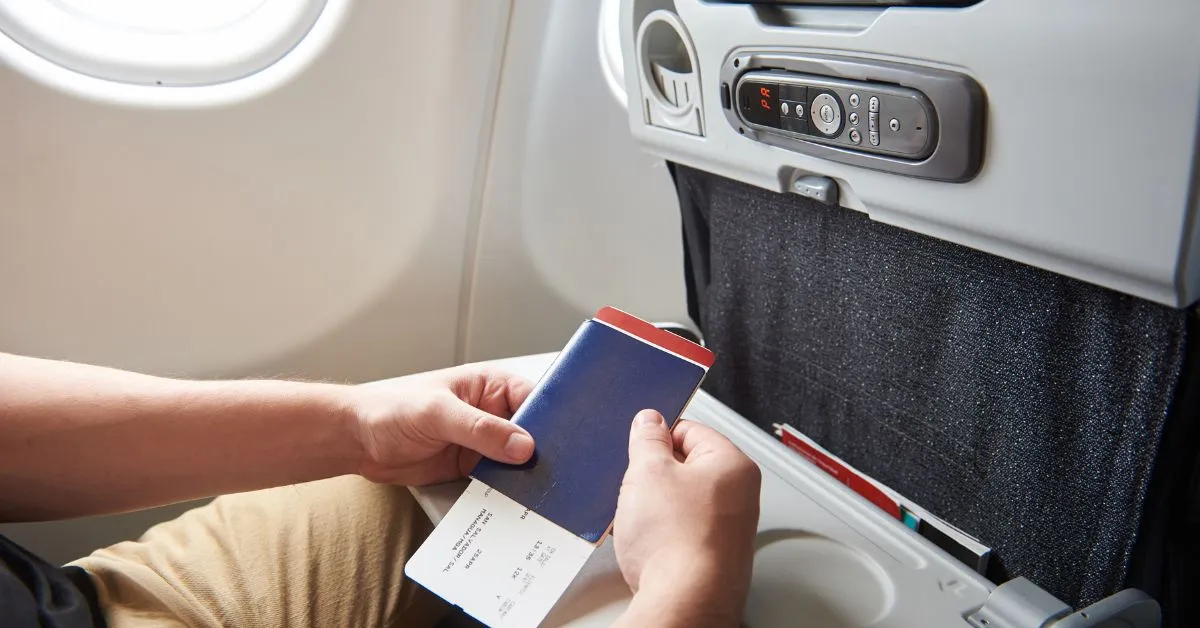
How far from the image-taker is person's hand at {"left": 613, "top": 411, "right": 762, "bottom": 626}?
0.61m

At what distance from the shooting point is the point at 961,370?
0.77m

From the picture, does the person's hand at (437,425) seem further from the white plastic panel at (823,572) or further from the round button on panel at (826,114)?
the round button on panel at (826,114)

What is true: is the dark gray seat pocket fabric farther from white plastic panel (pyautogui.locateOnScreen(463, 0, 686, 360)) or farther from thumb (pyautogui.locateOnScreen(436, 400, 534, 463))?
white plastic panel (pyautogui.locateOnScreen(463, 0, 686, 360))

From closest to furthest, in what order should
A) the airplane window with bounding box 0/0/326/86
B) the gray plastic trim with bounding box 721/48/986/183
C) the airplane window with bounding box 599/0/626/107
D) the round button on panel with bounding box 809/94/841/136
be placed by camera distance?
the gray plastic trim with bounding box 721/48/986/183
the round button on panel with bounding box 809/94/841/136
the airplane window with bounding box 0/0/326/86
the airplane window with bounding box 599/0/626/107

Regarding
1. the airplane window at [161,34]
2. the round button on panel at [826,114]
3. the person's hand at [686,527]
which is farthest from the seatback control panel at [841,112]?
the airplane window at [161,34]

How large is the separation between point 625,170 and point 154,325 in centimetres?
78

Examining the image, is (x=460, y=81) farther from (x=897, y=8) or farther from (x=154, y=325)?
(x=897, y=8)

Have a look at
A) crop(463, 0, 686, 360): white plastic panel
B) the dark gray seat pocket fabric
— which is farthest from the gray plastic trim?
crop(463, 0, 686, 360): white plastic panel

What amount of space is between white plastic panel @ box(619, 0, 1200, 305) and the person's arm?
1.33 feet

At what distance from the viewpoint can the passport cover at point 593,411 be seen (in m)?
0.72

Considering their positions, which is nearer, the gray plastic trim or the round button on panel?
the gray plastic trim

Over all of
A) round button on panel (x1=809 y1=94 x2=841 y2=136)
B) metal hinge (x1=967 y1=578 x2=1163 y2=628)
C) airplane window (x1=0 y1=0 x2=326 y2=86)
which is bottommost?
metal hinge (x1=967 y1=578 x2=1163 y2=628)

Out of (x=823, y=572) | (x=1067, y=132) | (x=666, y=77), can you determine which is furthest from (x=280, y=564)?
(x=1067, y=132)

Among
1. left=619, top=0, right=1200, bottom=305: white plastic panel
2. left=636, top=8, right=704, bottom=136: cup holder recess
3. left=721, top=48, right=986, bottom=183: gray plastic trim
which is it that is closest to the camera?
left=619, top=0, right=1200, bottom=305: white plastic panel
